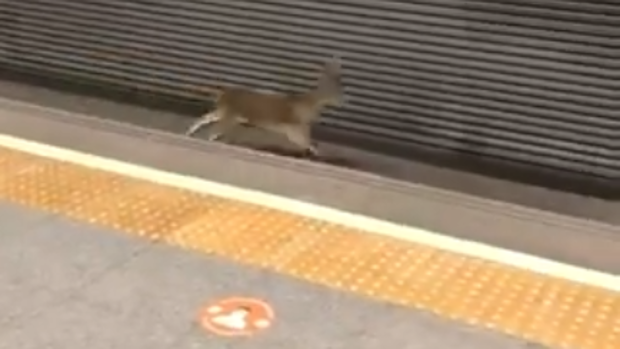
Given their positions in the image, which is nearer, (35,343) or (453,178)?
(35,343)

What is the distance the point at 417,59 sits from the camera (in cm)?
188

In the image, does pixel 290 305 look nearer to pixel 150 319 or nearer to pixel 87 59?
pixel 150 319

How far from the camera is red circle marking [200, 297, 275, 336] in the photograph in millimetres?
1493

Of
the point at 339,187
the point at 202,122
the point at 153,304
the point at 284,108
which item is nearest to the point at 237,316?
the point at 153,304

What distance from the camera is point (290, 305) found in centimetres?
155

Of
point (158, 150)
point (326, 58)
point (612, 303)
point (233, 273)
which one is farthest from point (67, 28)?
point (612, 303)

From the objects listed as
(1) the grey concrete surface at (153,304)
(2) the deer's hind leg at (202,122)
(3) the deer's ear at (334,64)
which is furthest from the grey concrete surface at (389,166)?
(1) the grey concrete surface at (153,304)

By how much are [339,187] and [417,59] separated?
0.25m

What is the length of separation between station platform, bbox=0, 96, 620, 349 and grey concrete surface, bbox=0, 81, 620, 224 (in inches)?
1.6

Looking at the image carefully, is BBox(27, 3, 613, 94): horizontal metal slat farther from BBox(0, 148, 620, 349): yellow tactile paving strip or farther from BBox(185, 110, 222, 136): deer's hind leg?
BBox(0, 148, 620, 349): yellow tactile paving strip

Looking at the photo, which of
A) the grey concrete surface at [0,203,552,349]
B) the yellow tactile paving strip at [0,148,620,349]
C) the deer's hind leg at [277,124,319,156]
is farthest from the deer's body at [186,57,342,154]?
the grey concrete surface at [0,203,552,349]

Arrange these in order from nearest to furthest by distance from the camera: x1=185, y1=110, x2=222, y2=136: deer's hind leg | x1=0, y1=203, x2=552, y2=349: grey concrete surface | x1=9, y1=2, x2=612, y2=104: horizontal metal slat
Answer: x1=0, y1=203, x2=552, y2=349: grey concrete surface, x1=9, y1=2, x2=612, y2=104: horizontal metal slat, x1=185, y1=110, x2=222, y2=136: deer's hind leg

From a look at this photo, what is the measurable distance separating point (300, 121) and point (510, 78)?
1.16 ft

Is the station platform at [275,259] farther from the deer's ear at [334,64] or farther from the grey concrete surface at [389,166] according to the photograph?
the deer's ear at [334,64]
